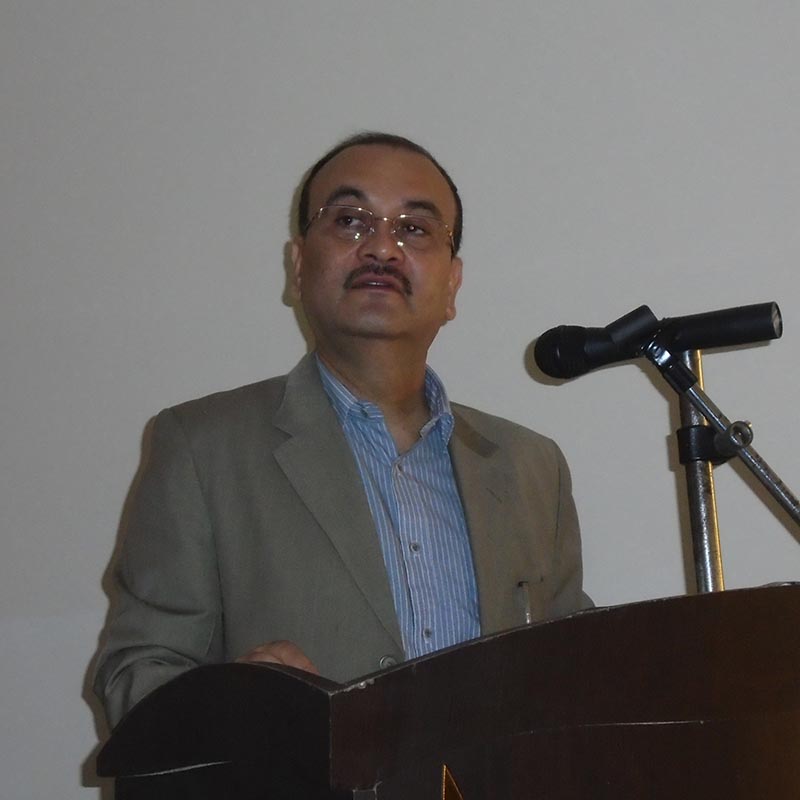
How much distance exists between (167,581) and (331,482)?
0.30 m

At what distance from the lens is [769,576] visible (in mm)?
2270

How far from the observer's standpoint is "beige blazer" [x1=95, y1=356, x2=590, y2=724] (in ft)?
5.69

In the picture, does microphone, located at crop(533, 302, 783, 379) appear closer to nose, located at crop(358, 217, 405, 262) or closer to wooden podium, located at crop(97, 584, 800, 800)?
nose, located at crop(358, 217, 405, 262)

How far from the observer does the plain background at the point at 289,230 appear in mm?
2320

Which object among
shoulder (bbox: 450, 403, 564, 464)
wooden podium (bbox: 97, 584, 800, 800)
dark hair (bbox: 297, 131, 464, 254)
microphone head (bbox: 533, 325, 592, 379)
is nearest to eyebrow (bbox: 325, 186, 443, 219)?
dark hair (bbox: 297, 131, 464, 254)

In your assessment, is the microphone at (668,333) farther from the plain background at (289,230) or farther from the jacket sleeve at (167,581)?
the plain background at (289,230)

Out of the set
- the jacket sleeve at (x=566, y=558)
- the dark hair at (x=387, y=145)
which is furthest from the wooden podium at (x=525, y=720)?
the dark hair at (x=387, y=145)

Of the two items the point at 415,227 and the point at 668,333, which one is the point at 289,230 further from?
the point at 668,333

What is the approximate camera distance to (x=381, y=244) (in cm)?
200

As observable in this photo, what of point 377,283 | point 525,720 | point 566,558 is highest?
point 377,283

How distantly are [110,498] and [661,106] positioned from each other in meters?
1.38

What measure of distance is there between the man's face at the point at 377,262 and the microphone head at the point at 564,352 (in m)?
0.40

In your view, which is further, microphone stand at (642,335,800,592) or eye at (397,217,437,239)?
eye at (397,217,437,239)

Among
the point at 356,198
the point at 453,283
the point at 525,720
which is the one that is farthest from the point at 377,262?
the point at 525,720
